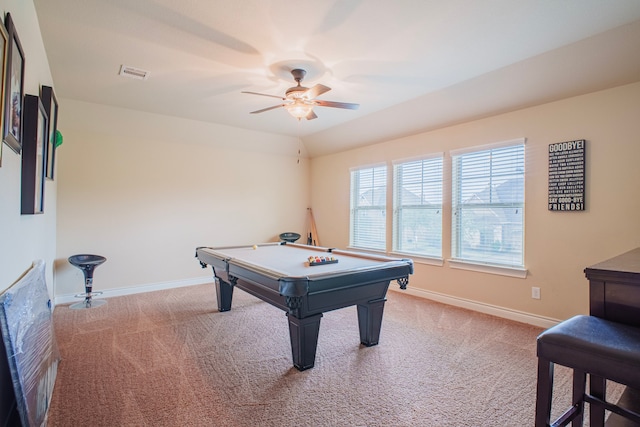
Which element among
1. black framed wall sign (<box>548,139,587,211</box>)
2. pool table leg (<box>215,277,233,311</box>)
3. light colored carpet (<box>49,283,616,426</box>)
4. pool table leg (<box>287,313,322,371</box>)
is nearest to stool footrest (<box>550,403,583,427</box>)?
light colored carpet (<box>49,283,616,426</box>)

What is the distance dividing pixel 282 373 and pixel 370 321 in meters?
0.90

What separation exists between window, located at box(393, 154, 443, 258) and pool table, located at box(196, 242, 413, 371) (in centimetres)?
180

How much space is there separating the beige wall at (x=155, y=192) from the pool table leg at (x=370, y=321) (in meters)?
3.43

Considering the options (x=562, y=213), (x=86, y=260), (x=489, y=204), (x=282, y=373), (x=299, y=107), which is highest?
(x=299, y=107)

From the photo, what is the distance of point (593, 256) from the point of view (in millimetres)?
3105

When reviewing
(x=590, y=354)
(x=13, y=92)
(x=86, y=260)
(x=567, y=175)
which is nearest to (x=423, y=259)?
(x=567, y=175)

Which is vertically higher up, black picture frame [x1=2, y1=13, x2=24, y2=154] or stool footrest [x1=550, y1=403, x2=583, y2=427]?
black picture frame [x1=2, y1=13, x2=24, y2=154]

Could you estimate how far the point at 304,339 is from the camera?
8.02 ft

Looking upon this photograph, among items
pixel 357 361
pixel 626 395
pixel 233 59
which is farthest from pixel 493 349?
pixel 233 59

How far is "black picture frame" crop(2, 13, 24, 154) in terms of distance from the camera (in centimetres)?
144

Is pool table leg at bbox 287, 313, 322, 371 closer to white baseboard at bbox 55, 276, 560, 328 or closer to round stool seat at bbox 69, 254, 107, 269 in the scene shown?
white baseboard at bbox 55, 276, 560, 328

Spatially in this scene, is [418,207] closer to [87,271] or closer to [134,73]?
[134,73]

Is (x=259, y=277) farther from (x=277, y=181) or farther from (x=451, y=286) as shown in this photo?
(x=277, y=181)

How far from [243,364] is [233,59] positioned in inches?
106
